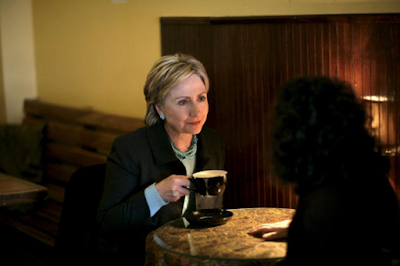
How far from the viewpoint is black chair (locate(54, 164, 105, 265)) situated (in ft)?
8.35

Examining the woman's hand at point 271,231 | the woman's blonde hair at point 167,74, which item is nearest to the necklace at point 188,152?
the woman's blonde hair at point 167,74

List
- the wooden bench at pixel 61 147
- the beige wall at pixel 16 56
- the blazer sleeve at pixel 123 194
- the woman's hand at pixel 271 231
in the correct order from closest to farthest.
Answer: the woman's hand at pixel 271 231 → the blazer sleeve at pixel 123 194 → the wooden bench at pixel 61 147 → the beige wall at pixel 16 56

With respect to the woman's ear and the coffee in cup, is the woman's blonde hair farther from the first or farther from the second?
the coffee in cup

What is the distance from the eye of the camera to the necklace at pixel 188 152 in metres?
2.64

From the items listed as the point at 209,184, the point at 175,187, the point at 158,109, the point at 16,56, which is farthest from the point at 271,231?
the point at 16,56

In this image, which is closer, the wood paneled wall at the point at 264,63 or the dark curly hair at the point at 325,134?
the dark curly hair at the point at 325,134

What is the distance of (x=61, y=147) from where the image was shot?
175 inches

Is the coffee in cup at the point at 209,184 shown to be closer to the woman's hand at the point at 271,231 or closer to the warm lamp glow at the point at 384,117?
the woman's hand at the point at 271,231

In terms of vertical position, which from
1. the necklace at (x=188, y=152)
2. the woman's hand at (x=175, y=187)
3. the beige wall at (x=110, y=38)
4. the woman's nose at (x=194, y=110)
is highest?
the beige wall at (x=110, y=38)

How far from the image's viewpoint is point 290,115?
1558mm

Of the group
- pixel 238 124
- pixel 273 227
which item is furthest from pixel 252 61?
pixel 273 227

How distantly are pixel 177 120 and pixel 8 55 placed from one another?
2.99 metres

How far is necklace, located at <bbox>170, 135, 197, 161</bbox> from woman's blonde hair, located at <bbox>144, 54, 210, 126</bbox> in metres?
0.26

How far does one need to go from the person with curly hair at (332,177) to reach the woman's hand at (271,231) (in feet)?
1.36
